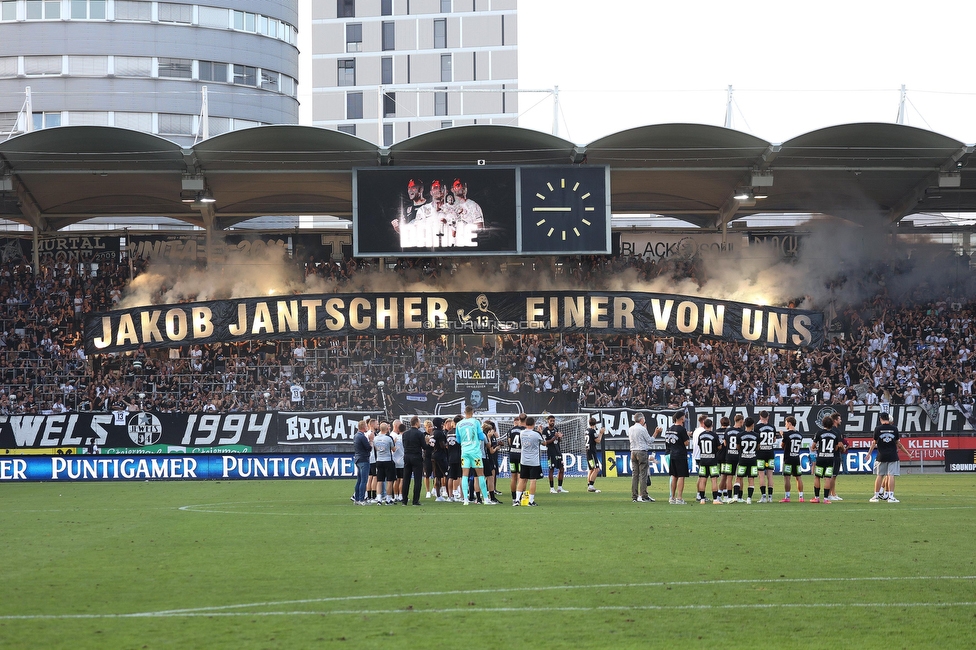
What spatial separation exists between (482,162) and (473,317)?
6.61 m

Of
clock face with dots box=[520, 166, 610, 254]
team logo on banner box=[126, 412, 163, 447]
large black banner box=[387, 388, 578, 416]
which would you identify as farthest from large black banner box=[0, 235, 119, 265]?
clock face with dots box=[520, 166, 610, 254]

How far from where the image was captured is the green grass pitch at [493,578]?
8.61m

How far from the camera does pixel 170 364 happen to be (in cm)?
4175

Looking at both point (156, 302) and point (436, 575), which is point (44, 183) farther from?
point (436, 575)

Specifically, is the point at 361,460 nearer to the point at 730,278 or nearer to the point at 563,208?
the point at 563,208

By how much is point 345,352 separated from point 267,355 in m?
3.06

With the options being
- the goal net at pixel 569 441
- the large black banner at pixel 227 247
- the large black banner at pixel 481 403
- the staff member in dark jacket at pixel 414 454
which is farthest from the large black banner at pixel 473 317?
the staff member in dark jacket at pixel 414 454

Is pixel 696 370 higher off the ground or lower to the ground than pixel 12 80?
lower

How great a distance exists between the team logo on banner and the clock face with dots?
14.0 m

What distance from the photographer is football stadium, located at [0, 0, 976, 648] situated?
64.1ft

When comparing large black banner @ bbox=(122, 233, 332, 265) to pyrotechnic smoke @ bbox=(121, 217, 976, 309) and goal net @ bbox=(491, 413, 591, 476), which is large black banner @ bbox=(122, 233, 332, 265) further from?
goal net @ bbox=(491, 413, 591, 476)

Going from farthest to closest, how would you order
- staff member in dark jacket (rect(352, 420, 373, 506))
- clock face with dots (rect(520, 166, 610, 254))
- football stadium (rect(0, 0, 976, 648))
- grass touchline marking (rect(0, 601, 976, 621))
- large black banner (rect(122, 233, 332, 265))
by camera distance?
large black banner (rect(122, 233, 332, 265)) → clock face with dots (rect(520, 166, 610, 254)) → staff member in dark jacket (rect(352, 420, 373, 506)) → football stadium (rect(0, 0, 976, 648)) → grass touchline marking (rect(0, 601, 976, 621))

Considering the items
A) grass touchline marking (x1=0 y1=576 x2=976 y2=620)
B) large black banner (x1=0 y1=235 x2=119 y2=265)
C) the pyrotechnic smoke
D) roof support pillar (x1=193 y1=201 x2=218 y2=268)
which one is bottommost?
grass touchline marking (x1=0 y1=576 x2=976 y2=620)

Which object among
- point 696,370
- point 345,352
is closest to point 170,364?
point 345,352
